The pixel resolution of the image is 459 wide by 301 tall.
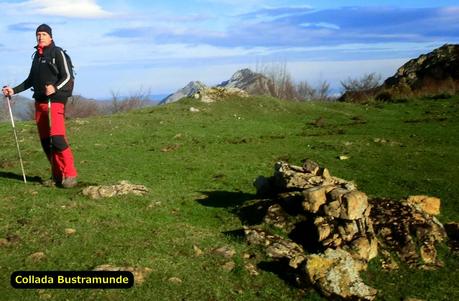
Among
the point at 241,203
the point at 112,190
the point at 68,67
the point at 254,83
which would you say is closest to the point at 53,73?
the point at 68,67

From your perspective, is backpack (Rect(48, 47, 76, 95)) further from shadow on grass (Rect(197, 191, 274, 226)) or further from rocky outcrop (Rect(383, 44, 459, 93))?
rocky outcrop (Rect(383, 44, 459, 93))

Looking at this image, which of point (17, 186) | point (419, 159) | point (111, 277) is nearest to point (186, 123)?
point (419, 159)

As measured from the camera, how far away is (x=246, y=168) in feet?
44.7

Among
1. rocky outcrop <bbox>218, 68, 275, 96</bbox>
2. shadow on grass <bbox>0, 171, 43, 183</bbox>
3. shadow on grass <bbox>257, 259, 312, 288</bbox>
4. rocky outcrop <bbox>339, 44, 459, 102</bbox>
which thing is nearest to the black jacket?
shadow on grass <bbox>0, 171, 43, 183</bbox>

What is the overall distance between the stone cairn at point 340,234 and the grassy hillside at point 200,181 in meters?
0.24

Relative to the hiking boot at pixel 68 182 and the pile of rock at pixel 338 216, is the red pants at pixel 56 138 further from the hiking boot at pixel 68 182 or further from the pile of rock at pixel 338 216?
the pile of rock at pixel 338 216

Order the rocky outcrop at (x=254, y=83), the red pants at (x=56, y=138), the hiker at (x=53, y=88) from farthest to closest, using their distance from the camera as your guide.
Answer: the rocky outcrop at (x=254, y=83) → the red pants at (x=56, y=138) → the hiker at (x=53, y=88)

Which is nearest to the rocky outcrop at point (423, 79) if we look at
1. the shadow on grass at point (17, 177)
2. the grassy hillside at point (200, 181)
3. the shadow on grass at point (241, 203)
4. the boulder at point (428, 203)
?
the grassy hillside at point (200, 181)

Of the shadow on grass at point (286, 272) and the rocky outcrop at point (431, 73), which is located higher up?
the rocky outcrop at point (431, 73)

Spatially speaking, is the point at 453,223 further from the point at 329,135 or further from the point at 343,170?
the point at 329,135

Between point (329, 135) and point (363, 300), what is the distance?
537 inches

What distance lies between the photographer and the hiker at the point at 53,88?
1007 cm

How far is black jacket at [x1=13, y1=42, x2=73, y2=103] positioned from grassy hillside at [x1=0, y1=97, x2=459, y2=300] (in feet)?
6.02

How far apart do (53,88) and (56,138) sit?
0.96m
